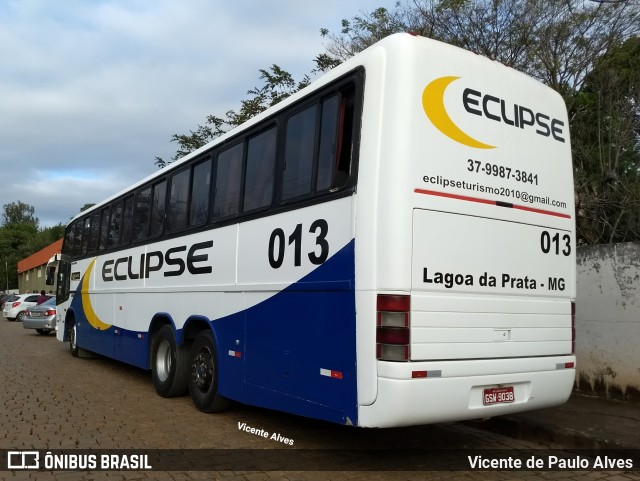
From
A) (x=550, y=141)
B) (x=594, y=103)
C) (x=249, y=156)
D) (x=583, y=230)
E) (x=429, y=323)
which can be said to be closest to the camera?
(x=429, y=323)

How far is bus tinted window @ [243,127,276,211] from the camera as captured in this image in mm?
6117

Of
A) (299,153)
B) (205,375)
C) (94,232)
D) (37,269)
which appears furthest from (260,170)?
(37,269)

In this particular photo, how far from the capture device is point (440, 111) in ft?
16.3

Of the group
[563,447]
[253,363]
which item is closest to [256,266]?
[253,363]

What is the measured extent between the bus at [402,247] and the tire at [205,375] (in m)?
0.36

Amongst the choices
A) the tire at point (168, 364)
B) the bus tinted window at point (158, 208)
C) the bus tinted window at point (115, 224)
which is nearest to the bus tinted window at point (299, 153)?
the tire at point (168, 364)

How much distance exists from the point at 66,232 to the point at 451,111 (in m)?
11.8

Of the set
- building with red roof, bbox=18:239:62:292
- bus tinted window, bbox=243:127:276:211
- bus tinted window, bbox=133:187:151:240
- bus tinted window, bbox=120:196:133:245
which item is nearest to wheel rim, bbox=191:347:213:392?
bus tinted window, bbox=243:127:276:211

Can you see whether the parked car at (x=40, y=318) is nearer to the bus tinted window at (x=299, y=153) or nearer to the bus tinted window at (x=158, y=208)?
the bus tinted window at (x=158, y=208)

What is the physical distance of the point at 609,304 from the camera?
7.72m

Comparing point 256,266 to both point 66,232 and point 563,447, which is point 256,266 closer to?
point 563,447

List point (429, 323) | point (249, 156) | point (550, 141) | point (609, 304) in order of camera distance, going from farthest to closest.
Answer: point (609, 304)
point (249, 156)
point (550, 141)
point (429, 323)

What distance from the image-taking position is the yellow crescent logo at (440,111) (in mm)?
4887

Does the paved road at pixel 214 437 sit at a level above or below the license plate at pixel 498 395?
below
